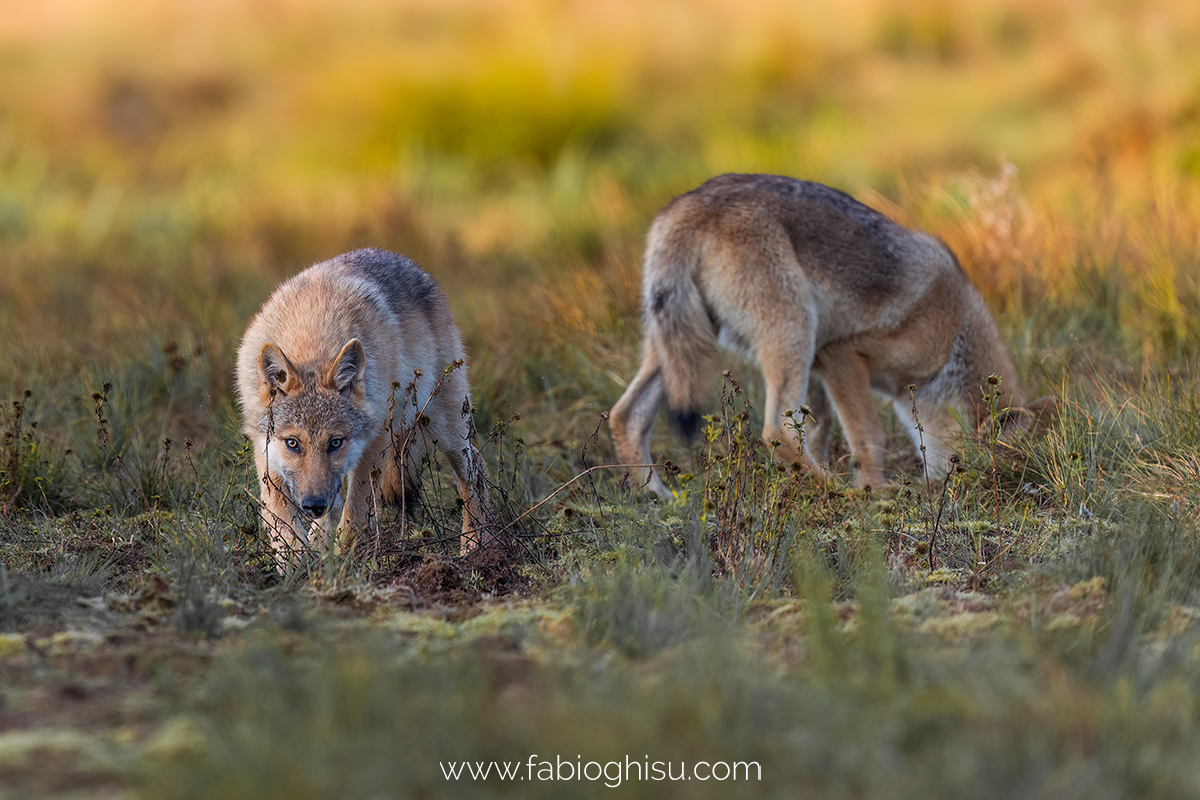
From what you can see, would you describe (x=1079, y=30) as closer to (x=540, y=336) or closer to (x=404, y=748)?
(x=540, y=336)

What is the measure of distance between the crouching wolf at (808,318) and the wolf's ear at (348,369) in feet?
5.18

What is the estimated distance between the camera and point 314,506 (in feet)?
14.5

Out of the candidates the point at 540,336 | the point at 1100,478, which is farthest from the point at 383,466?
the point at 1100,478

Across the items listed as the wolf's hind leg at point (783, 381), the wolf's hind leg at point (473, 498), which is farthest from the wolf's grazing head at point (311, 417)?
the wolf's hind leg at point (783, 381)

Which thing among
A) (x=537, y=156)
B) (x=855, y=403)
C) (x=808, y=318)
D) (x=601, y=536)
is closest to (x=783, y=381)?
(x=808, y=318)

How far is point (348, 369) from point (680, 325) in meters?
1.79

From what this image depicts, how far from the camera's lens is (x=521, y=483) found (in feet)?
17.4

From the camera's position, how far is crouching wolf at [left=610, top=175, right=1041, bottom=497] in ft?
18.8

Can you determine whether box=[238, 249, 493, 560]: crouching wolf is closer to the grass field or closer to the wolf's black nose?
the wolf's black nose

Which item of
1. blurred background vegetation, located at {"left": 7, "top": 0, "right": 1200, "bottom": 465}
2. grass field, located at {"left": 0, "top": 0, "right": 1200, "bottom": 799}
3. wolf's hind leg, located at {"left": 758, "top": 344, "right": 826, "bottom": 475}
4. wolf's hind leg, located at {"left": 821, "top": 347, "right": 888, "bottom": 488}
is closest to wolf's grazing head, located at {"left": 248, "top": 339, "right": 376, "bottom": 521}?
grass field, located at {"left": 0, "top": 0, "right": 1200, "bottom": 799}

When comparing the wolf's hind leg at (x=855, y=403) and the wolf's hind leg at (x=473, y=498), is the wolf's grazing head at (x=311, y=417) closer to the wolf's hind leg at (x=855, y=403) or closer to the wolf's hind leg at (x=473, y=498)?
the wolf's hind leg at (x=473, y=498)

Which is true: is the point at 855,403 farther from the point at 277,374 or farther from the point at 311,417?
the point at 277,374

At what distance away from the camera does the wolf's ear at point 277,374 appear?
4.53 m

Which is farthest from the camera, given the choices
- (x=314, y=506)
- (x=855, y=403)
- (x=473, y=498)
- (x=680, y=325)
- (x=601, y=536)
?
(x=855, y=403)
